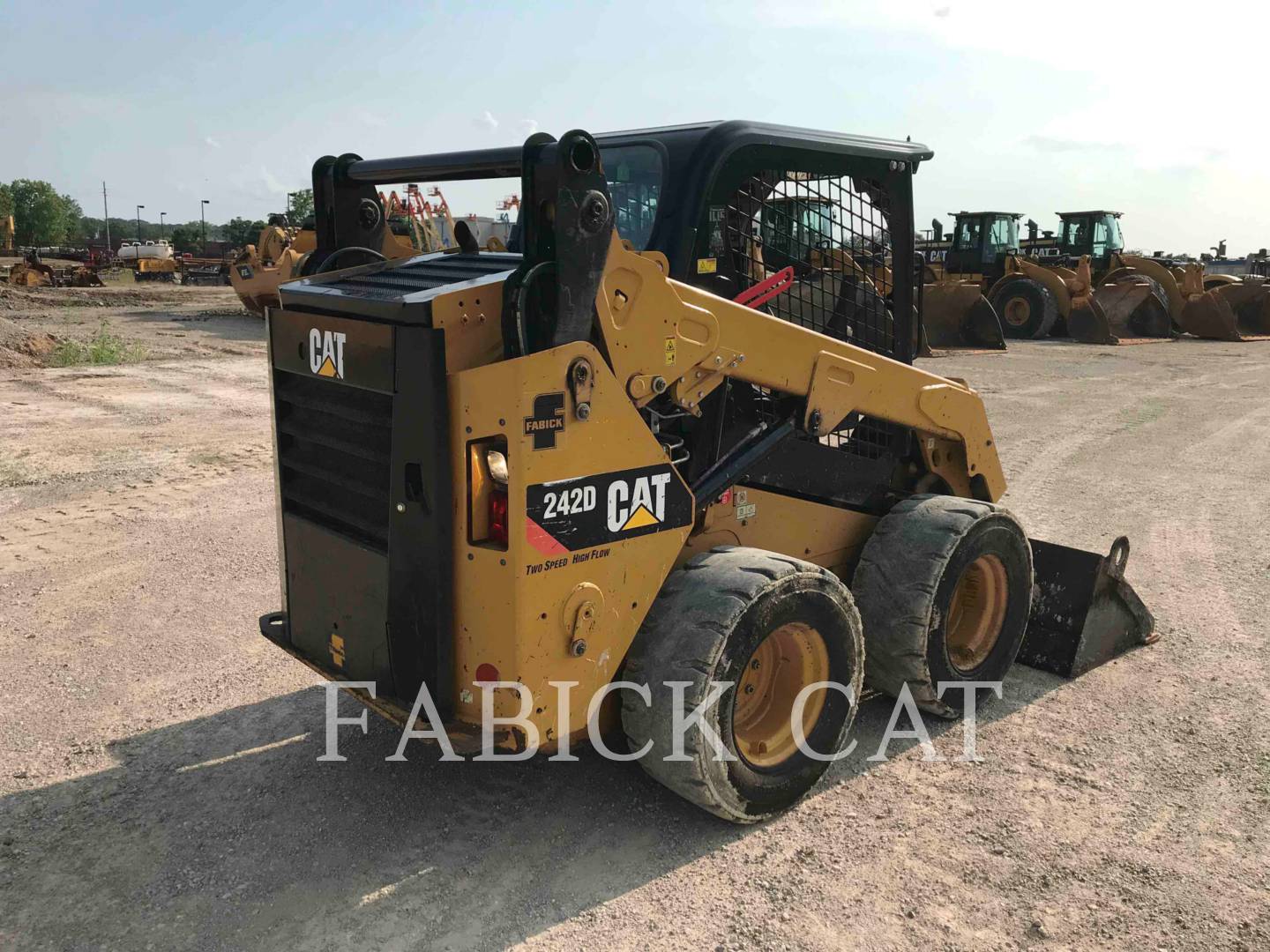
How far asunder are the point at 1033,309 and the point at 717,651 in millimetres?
23147

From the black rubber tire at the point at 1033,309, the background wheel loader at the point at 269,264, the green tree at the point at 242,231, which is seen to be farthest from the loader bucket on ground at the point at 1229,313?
the green tree at the point at 242,231

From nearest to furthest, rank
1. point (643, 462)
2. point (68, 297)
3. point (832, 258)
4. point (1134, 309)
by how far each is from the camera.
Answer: point (643, 462)
point (832, 258)
point (1134, 309)
point (68, 297)

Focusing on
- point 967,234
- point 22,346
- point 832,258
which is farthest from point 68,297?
point 832,258

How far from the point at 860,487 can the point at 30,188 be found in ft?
376

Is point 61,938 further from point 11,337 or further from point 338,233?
point 11,337

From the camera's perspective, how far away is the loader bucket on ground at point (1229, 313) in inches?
990

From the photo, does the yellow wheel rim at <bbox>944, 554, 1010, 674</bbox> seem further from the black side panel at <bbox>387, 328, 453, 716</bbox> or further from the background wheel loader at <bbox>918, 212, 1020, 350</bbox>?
the background wheel loader at <bbox>918, 212, 1020, 350</bbox>

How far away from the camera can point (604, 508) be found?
333 cm

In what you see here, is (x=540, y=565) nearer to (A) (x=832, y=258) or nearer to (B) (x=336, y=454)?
(B) (x=336, y=454)

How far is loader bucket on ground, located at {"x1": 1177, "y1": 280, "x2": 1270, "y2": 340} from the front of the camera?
25.1 metres

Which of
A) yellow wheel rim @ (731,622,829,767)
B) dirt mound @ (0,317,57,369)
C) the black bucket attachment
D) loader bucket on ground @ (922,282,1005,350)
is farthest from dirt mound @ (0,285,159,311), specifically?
yellow wheel rim @ (731,622,829,767)

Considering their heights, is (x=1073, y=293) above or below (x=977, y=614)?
above

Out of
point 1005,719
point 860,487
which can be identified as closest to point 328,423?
point 860,487

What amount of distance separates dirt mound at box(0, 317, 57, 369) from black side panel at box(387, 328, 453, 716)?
46.1 ft
